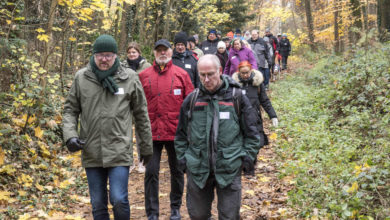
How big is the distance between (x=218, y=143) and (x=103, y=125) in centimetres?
124

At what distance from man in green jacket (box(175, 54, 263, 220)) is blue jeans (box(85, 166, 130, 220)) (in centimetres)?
69

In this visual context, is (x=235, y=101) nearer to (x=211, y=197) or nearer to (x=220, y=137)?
(x=220, y=137)

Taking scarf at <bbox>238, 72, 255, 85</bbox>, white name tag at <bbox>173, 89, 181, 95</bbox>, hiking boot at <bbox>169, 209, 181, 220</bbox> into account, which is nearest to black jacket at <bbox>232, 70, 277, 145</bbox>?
scarf at <bbox>238, 72, 255, 85</bbox>

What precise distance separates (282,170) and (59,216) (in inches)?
166

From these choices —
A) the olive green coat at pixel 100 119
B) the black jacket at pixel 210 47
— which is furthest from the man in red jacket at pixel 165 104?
the black jacket at pixel 210 47

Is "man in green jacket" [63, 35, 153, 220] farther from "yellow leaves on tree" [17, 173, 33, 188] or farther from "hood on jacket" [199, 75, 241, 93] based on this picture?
"yellow leaves on tree" [17, 173, 33, 188]

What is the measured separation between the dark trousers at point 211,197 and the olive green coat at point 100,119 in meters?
0.79

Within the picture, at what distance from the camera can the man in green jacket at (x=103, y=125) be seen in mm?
3695

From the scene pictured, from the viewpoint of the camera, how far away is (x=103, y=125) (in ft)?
12.2

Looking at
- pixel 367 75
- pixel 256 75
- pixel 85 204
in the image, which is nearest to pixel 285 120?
pixel 367 75

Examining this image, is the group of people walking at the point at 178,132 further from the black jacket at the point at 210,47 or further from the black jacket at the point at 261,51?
the black jacket at the point at 261,51

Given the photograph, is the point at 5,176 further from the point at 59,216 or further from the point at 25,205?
the point at 59,216

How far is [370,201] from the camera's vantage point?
460 centimetres

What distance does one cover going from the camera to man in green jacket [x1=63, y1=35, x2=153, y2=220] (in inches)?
145
